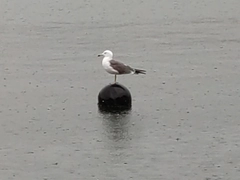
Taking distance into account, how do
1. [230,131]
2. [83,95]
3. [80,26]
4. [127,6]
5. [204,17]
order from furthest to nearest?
[127,6] → [204,17] → [80,26] → [83,95] → [230,131]

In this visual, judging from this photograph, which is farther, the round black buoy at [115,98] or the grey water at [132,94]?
the round black buoy at [115,98]

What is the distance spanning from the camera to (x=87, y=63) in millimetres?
23109

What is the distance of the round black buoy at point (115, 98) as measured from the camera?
17.7 meters

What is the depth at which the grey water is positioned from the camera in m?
14.1

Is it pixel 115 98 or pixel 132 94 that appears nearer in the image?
pixel 115 98

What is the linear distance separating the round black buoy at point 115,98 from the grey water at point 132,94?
0.29 m

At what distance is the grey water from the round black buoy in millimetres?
286

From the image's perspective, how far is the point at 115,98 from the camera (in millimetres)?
17703

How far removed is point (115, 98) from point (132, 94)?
1.62 m

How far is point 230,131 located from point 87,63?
25.8 feet

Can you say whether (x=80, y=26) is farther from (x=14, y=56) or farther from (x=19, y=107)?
(x=19, y=107)

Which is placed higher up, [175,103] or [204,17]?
[204,17]

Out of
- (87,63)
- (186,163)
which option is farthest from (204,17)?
(186,163)

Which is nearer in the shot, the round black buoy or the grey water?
the grey water
